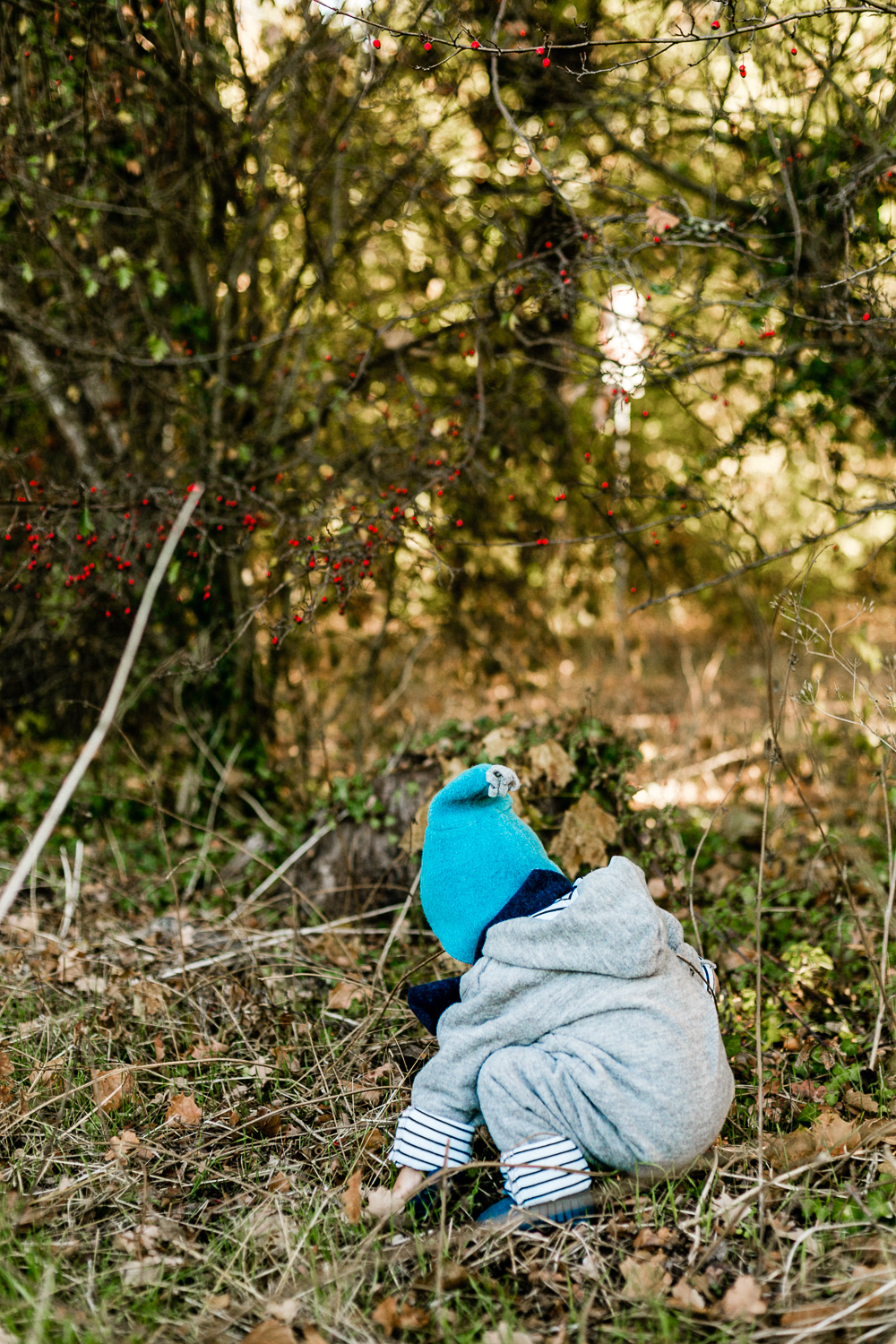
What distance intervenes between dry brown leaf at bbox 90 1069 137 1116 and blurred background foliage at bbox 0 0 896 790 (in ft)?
5.09

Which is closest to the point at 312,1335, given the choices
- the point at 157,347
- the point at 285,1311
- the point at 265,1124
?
the point at 285,1311

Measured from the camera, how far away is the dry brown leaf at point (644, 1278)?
6.19 ft

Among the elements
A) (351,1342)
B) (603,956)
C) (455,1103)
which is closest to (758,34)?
(603,956)

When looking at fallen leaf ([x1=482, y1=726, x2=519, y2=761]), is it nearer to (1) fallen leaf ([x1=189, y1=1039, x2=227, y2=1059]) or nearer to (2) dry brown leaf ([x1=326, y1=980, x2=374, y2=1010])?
(2) dry brown leaf ([x1=326, y1=980, x2=374, y2=1010])

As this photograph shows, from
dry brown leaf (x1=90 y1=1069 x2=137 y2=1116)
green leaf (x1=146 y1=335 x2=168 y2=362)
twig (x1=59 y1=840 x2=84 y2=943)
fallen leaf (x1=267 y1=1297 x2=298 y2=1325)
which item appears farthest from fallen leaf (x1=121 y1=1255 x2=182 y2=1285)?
green leaf (x1=146 y1=335 x2=168 y2=362)

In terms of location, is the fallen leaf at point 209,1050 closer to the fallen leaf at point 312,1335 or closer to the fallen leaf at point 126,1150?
the fallen leaf at point 126,1150

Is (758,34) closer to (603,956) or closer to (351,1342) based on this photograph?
(603,956)

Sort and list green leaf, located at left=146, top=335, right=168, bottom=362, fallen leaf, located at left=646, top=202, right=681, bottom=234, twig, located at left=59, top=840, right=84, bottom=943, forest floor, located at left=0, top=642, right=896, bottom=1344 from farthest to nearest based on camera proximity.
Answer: green leaf, located at left=146, top=335, right=168, bottom=362, twig, located at left=59, top=840, right=84, bottom=943, fallen leaf, located at left=646, top=202, right=681, bottom=234, forest floor, located at left=0, top=642, right=896, bottom=1344

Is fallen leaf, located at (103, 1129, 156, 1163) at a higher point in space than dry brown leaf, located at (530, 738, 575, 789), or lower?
lower

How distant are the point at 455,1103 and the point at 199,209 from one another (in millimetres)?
4187

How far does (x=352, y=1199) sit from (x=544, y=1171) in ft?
1.52

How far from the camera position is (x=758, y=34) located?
352 cm

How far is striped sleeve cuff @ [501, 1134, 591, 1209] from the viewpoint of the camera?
2.04 meters

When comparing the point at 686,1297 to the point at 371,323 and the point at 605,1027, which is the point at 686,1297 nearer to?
the point at 605,1027
